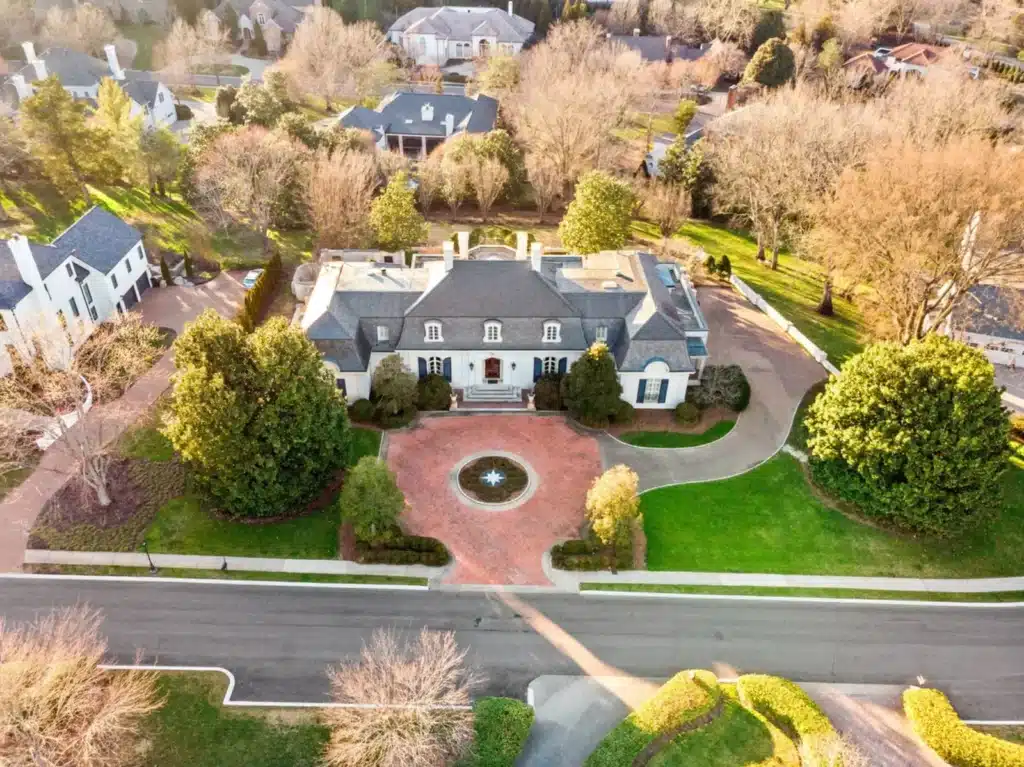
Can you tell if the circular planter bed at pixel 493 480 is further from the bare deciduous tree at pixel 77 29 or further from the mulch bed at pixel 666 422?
the bare deciduous tree at pixel 77 29

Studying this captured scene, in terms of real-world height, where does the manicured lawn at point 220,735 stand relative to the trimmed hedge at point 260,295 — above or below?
below

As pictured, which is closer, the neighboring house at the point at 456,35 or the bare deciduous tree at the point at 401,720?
the bare deciduous tree at the point at 401,720

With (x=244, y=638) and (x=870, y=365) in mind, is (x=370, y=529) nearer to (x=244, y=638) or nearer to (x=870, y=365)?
(x=244, y=638)

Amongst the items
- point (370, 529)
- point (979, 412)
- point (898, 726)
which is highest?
point (979, 412)

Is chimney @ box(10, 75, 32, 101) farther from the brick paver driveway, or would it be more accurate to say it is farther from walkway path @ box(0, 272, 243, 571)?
the brick paver driveway

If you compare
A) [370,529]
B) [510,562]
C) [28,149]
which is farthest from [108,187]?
[510,562]

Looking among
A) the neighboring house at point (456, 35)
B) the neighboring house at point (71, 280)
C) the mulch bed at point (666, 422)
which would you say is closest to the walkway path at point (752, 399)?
the mulch bed at point (666, 422)
